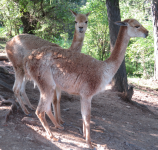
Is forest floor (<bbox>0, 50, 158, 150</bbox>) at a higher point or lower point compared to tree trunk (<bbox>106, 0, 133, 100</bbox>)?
lower

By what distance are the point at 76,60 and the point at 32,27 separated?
827 centimetres

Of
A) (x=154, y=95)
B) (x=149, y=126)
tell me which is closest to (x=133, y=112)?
(x=149, y=126)

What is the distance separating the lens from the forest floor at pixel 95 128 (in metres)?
3.54

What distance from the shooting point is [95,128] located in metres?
4.67

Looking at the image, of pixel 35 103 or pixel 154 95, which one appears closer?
pixel 35 103

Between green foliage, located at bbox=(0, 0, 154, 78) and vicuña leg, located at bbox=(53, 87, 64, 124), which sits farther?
green foliage, located at bbox=(0, 0, 154, 78)

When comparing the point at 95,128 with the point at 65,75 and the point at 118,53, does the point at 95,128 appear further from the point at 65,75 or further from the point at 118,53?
the point at 118,53

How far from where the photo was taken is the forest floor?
3545 mm

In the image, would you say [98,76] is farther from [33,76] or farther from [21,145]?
[21,145]

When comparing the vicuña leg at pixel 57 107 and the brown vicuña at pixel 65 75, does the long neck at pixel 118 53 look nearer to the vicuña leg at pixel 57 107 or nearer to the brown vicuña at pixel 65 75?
the brown vicuña at pixel 65 75

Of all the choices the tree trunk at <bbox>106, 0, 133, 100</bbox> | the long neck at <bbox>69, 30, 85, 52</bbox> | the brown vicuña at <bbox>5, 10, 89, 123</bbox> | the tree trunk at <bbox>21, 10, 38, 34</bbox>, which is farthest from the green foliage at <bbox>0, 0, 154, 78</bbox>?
the brown vicuña at <bbox>5, 10, 89, 123</bbox>

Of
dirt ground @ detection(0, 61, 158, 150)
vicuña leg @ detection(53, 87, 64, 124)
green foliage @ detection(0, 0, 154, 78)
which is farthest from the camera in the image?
green foliage @ detection(0, 0, 154, 78)

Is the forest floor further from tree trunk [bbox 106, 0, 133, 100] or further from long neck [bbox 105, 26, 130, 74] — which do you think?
long neck [bbox 105, 26, 130, 74]

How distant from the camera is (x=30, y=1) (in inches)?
388
